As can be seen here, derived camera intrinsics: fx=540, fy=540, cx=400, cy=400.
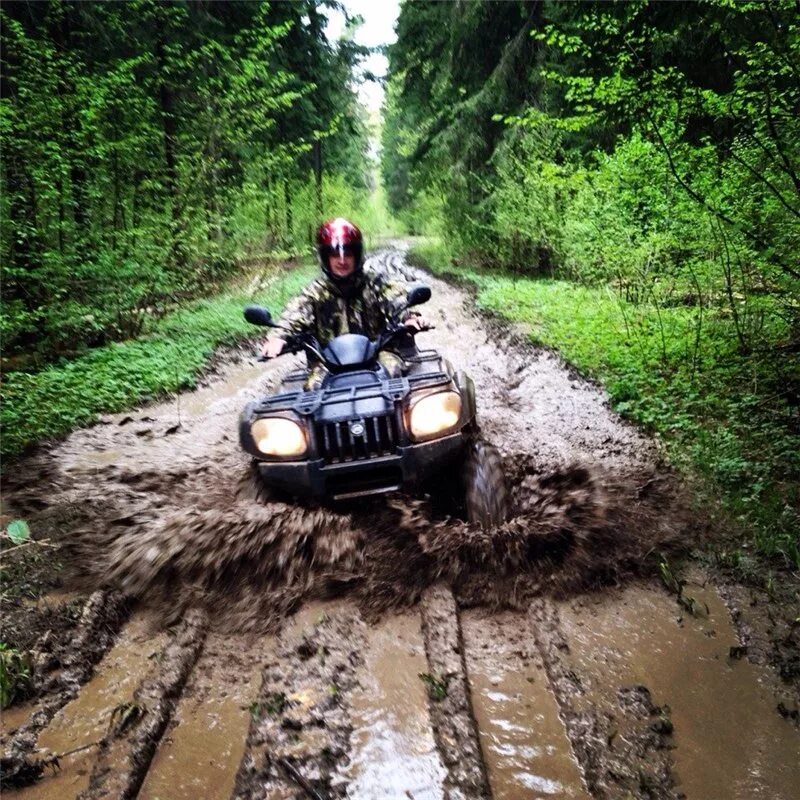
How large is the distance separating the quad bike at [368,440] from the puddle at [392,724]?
2.71 ft

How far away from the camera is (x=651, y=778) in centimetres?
188

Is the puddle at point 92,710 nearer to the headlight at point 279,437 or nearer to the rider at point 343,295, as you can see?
the headlight at point 279,437

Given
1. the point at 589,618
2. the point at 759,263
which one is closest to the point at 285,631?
the point at 589,618

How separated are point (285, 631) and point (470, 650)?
0.95m

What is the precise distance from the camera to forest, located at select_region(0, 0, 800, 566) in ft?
13.6

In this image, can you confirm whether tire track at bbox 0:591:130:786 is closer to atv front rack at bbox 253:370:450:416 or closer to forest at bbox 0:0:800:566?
atv front rack at bbox 253:370:450:416

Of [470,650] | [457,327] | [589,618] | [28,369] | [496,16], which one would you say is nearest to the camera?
[470,650]

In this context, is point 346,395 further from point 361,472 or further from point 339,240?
point 339,240

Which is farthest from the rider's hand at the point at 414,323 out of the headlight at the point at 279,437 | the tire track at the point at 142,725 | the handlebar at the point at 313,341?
the tire track at the point at 142,725

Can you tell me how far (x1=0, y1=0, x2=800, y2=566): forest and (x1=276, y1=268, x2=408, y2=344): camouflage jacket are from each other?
2.56 m

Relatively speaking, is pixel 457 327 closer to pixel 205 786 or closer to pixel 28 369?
pixel 28 369

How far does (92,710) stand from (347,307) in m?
3.24

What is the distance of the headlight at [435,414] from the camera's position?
315cm

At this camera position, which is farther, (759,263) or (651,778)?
(759,263)
